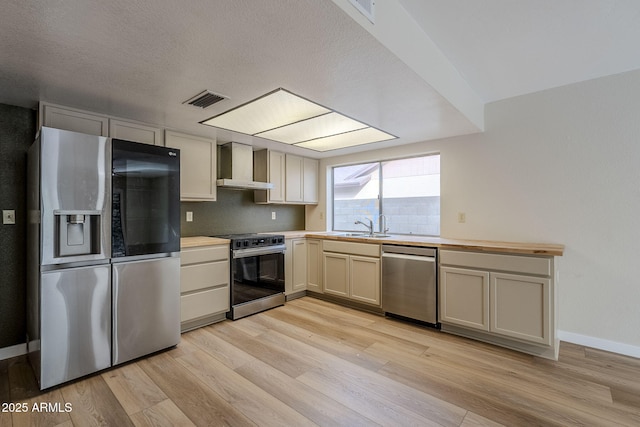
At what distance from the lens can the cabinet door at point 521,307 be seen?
2379mm

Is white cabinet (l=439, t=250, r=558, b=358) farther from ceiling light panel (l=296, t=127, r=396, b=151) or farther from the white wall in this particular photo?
ceiling light panel (l=296, t=127, r=396, b=151)

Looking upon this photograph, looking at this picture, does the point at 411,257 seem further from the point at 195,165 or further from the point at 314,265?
the point at 195,165

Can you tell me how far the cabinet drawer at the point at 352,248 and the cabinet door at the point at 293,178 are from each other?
0.97 m

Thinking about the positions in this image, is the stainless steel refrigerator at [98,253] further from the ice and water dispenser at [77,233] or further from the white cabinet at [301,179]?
the white cabinet at [301,179]

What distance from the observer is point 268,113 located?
8.73 feet

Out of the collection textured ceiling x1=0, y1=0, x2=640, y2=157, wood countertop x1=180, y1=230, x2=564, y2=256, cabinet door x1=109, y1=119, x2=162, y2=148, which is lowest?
wood countertop x1=180, y1=230, x2=564, y2=256

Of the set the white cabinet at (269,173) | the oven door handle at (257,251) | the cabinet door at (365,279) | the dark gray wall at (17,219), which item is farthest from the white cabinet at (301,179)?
the dark gray wall at (17,219)

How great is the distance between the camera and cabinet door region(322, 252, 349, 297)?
3.72m

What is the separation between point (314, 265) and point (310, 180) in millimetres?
1448

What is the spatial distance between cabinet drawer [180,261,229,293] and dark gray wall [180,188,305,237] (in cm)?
71

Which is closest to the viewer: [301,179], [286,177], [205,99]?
[205,99]

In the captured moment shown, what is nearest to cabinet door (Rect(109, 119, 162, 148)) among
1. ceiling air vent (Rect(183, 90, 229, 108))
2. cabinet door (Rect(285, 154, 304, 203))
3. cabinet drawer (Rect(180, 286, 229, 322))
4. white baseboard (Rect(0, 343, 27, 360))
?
ceiling air vent (Rect(183, 90, 229, 108))

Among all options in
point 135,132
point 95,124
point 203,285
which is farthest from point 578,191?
point 95,124

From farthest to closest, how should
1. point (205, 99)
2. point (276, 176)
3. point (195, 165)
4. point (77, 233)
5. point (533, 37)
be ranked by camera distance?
point (276, 176) < point (195, 165) < point (205, 99) < point (77, 233) < point (533, 37)
